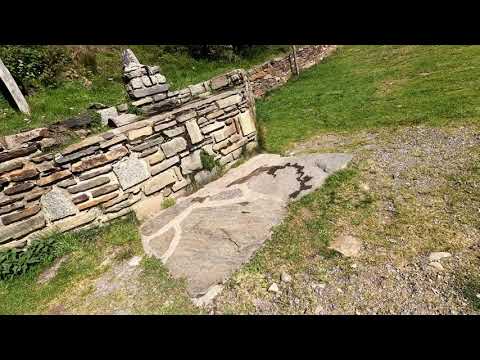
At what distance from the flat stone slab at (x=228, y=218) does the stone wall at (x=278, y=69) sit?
5.33 metres

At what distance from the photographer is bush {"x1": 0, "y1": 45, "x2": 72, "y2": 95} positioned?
19.8 ft

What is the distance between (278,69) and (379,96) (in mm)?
4696

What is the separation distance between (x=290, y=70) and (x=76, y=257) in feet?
34.9

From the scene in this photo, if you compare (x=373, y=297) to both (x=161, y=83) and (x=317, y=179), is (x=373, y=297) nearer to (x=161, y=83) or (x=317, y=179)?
(x=317, y=179)

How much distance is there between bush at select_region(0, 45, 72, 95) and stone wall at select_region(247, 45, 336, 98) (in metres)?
5.18

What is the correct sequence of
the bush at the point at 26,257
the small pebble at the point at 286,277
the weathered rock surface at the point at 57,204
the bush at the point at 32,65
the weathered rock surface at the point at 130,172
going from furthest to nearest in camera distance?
the bush at the point at 32,65, the weathered rock surface at the point at 130,172, the weathered rock surface at the point at 57,204, the bush at the point at 26,257, the small pebble at the point at 286,277

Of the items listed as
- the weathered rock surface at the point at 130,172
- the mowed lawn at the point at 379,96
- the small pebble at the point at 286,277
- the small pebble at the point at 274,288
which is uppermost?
the weathered rock surface at the point at 130,172

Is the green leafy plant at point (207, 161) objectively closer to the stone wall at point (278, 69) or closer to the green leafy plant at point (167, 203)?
the green leafy plant at point (167, 203)

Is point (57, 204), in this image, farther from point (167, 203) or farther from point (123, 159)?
point (167, 203)

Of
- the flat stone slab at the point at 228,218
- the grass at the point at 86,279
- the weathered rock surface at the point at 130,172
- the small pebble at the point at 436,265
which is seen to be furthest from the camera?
the weathered rock surface at the point at 130,172

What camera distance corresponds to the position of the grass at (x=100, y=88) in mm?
4625

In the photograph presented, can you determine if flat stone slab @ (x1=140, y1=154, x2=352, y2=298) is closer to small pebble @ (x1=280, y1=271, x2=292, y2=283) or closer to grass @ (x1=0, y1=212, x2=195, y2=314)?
grass @ (x1=0, y1=212, x2=195, y2=314)

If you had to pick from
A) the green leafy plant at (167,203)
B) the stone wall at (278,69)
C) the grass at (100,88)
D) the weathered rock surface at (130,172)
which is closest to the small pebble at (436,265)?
the green leafy plant at (167,203)

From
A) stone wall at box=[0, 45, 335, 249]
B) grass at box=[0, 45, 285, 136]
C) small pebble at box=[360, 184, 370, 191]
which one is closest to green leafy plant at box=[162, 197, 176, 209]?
stone wall at box=[0, 45, 335, 249]
